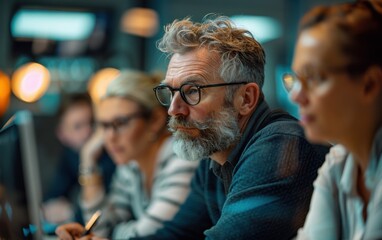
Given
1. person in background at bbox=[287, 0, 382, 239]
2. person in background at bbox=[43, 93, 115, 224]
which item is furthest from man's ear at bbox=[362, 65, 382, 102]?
person in background at bbox=[43, 93, 115, 224]

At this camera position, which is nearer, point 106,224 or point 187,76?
point 187,76

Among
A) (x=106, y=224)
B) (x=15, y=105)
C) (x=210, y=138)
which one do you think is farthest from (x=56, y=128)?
(x=210, y=138)

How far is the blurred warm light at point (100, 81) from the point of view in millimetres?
4622

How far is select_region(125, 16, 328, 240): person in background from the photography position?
60.2 inches

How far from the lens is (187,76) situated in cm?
168

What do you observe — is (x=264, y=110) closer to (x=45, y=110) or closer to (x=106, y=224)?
(x=106, y=224)

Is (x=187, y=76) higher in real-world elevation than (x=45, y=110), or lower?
higher

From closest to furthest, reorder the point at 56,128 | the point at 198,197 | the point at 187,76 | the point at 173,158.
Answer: the point at 187,76
the point at 198,197
the point at 173,158
the point at 56,128

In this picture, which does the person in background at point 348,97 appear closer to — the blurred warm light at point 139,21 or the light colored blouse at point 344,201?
the light colored blouse at point 344,201

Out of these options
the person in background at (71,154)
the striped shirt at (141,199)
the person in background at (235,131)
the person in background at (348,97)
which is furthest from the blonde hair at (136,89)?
the person in background at (348,97)

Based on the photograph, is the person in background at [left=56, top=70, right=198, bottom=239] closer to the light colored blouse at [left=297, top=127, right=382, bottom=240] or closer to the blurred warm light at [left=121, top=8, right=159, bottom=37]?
the light colored blouse at [left=297, top=127, right=382, bottom=240]

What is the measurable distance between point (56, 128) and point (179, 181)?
2.98 metres

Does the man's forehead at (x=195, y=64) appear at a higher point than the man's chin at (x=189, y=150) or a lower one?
higher

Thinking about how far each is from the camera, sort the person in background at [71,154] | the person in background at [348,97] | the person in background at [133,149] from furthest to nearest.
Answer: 1. the person in background at [71,154]
2. the person in background at [133,149]
3. the person in background at [348,97]
